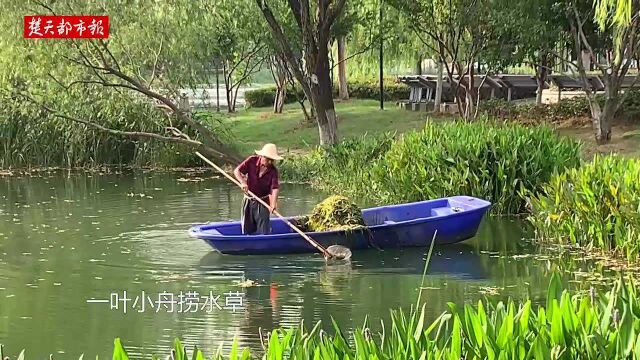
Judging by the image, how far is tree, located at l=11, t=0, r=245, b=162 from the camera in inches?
634

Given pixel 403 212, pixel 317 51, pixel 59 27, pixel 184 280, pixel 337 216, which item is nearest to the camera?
pixel 184 280

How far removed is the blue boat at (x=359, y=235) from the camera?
10.3m

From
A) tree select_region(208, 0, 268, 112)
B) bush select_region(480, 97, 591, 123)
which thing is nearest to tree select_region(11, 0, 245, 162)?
tree select_region(208, 0, 268, 112)

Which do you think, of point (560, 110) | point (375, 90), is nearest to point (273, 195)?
point (560, 110)

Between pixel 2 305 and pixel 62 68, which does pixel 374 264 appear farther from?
pixel 62 68

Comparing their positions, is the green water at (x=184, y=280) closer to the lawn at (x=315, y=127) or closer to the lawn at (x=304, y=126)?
the lawn at (x=315, y=127)

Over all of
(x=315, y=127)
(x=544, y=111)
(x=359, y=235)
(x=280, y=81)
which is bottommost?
(x=359, y=235)

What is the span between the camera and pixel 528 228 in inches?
476

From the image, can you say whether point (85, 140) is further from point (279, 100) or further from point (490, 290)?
point (490, 290)

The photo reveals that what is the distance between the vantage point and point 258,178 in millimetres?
10609

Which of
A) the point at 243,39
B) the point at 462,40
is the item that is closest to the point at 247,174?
the point at 462,40

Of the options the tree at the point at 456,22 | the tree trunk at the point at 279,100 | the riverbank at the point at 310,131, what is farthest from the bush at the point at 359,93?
the tree at the point at 456,22

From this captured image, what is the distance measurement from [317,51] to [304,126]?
5.86m

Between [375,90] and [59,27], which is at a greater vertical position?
[59,27]
